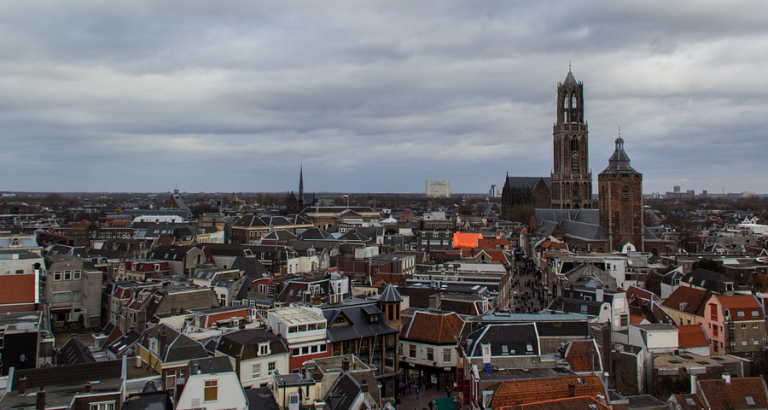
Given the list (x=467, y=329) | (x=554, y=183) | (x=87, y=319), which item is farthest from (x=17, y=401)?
(x=554, y=183)

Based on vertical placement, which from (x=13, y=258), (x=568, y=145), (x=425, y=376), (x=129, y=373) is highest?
(x=568, y=145)

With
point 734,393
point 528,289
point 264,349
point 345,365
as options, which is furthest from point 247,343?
point 528,289

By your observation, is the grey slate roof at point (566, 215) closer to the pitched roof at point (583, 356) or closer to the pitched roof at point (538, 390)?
the pitched roof at point (583, 356)

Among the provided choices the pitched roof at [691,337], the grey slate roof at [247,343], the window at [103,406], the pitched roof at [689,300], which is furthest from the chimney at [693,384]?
A: the window at [103,406]

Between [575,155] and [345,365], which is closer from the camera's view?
[345,365]

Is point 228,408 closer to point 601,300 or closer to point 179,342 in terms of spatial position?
point 179,342

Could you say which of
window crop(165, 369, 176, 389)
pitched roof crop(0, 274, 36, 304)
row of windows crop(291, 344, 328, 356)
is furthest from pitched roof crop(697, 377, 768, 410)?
pitched roof crop(0, 274, 36, 304)

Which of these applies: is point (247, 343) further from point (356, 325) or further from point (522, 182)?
point (522, 182)
